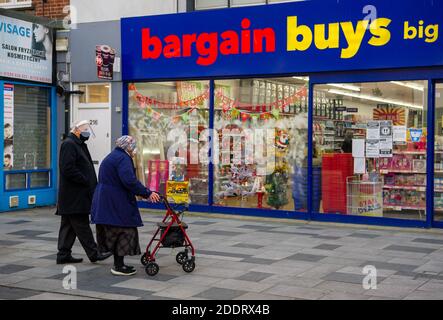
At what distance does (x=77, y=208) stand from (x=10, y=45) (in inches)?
259

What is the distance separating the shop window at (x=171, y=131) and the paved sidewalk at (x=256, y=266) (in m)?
2.19

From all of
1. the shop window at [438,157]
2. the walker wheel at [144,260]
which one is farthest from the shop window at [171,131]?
the walker wheel at [144,260]

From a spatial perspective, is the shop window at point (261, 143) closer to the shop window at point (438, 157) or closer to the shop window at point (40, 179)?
the shop window at point (438, 157)

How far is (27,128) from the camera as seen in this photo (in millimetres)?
15242

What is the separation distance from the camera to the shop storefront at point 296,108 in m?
12.3

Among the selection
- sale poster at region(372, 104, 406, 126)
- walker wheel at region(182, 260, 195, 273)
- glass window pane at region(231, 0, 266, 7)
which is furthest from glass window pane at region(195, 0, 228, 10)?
walker wheel at region(182, 260, 195, 273)

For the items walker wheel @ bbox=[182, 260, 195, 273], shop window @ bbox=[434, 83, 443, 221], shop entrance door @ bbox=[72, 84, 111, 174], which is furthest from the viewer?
shop entrance door @ bbox=[72, 84, 111, 174]

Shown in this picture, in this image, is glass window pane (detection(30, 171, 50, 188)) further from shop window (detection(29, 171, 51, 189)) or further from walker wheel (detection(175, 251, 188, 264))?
walker wheel (detection(175, 251, 188, 264))

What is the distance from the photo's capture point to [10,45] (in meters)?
14.4

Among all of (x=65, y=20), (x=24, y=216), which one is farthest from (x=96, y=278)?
(x=65, y=20)

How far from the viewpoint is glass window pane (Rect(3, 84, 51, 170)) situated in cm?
1462
